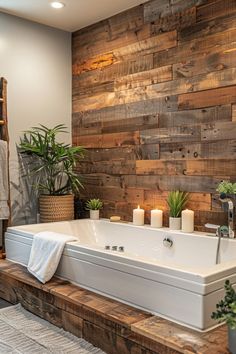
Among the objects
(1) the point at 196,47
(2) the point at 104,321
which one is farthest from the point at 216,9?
(2) the point at 104,321

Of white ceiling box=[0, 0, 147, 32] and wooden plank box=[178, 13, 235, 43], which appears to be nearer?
wooden plank box=[178, 13, 235, 43]

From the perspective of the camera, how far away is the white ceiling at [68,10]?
3.46 meters

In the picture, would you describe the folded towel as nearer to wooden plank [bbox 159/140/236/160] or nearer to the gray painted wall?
the gray painted wall

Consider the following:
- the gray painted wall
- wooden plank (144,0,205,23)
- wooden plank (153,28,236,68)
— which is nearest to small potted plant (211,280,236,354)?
wooden plank (153,28,236,68)

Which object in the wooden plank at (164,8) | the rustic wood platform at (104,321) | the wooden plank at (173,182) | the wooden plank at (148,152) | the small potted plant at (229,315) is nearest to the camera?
the small potted plant at (229,315)

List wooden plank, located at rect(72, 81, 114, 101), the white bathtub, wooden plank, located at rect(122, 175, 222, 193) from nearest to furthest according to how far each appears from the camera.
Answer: the white bathtub, wooden plank, located at rect(122, 175, 222, 193), wooden plank, located at rect(72, 81, 114, 101)

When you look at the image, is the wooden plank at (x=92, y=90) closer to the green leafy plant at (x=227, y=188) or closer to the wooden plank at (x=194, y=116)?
the wooden plank at (x=194, y=116)

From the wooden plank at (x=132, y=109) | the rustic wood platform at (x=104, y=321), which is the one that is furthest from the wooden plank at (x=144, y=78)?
the rustic wood platform at (x=104, y=321)

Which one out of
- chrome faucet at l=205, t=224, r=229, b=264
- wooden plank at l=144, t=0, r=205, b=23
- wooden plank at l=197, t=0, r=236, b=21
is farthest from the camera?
wooden plank at l=144, t=0, r=205, b=23

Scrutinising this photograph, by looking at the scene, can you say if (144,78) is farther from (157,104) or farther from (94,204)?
(94,204)

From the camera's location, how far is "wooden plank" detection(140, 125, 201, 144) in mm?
3135

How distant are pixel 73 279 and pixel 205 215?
1.18 metres

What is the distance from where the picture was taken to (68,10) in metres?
3.63

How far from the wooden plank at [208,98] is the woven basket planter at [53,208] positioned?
1.48 m
